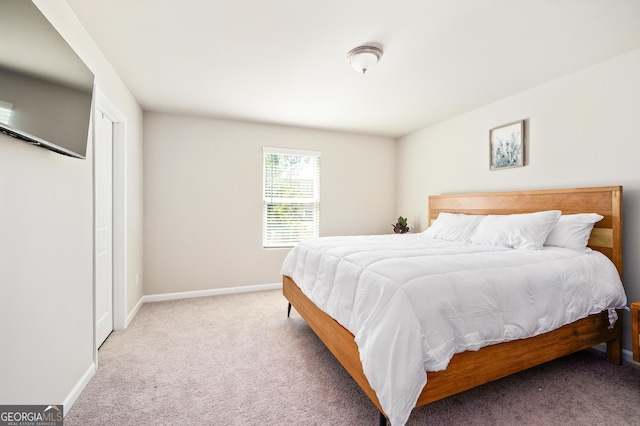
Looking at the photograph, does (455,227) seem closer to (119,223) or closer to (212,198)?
(212,198)

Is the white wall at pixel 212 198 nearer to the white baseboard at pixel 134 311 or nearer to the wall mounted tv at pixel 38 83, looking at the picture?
the white baseboard at pixel 134 311

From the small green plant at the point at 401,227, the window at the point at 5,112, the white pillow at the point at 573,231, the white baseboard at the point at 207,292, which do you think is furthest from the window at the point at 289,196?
the window at the point at 5,112

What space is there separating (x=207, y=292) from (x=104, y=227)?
168cm

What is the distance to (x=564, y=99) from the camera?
2723 millimetres

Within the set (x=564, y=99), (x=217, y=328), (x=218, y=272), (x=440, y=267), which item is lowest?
(x=217, y=328)

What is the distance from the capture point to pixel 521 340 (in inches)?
69.0

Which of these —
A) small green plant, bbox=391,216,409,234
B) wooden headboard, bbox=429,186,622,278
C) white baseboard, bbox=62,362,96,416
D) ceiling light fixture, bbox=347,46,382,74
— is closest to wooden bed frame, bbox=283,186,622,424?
wooden headboard, bbox=429,186,622,278

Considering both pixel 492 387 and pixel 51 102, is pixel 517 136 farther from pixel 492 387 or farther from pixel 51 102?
pixel 51 102

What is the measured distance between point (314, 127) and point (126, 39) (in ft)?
8.78

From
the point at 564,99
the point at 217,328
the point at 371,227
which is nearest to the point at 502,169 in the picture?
the point at 564,99

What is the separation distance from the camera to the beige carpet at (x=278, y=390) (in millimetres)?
1646

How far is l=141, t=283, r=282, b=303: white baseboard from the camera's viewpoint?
148 inches

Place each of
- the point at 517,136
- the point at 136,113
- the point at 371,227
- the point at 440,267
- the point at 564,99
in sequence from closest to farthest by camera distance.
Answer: the point at 440,267 < the point at 564,99 < the point at 517,136 < the point at 136,113 < the point at 371,227

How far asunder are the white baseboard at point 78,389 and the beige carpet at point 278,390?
29mm
